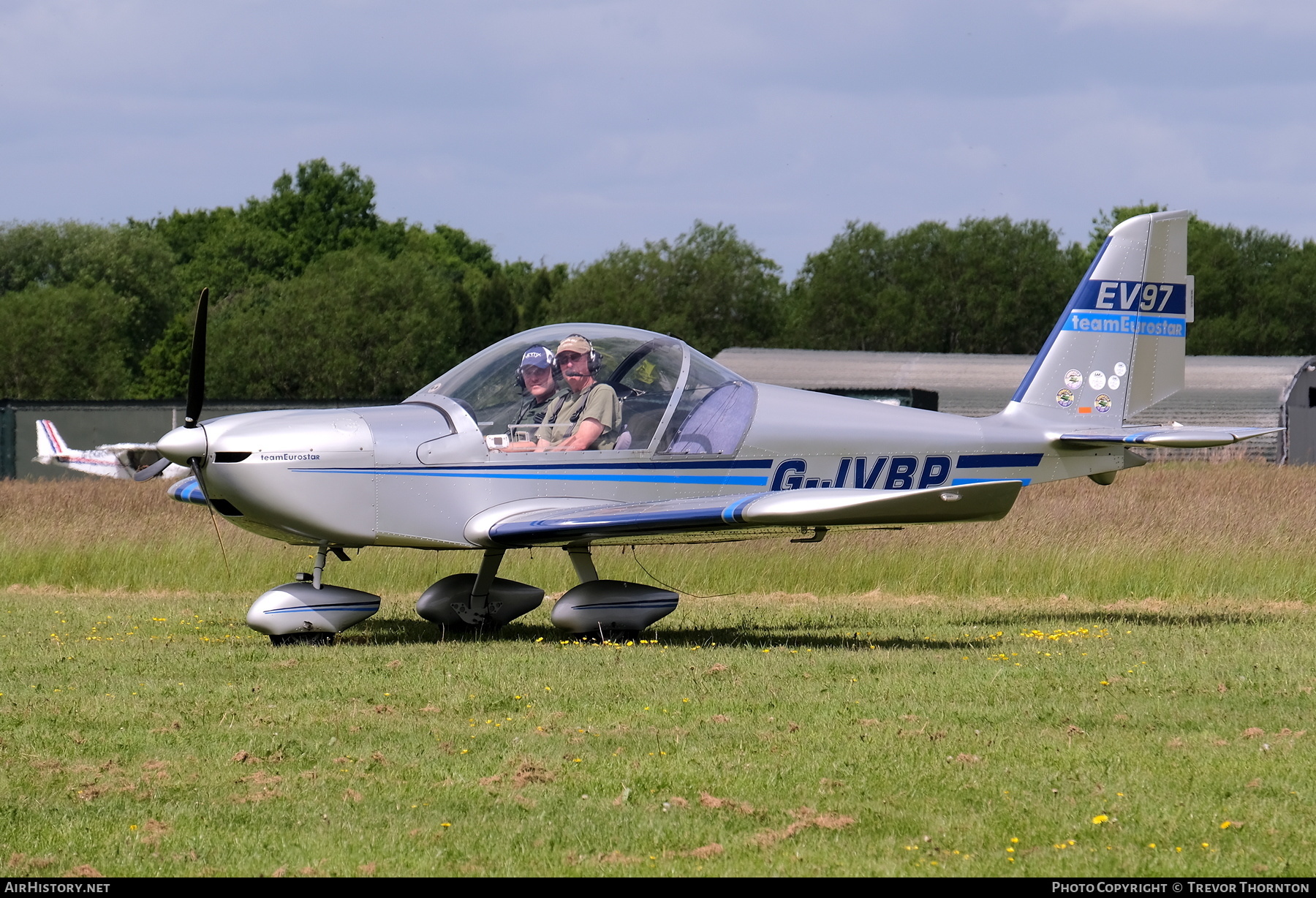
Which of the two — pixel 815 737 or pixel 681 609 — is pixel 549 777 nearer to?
pixel 815 737

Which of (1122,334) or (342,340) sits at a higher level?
(342,340)

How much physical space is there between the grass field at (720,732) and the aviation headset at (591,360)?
6.16 feet

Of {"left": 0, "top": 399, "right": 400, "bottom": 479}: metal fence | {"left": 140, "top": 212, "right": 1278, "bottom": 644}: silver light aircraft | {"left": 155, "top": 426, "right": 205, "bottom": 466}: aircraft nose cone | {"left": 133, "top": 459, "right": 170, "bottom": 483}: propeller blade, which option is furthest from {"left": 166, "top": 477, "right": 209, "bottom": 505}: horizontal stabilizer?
{"left": 0, "top": 399, "right": 400, "bottom": 479}: metal fence

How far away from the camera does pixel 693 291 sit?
238 feet

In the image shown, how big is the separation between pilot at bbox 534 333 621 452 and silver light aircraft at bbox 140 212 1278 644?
1 cm

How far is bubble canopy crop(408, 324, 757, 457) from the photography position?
32.3 ft

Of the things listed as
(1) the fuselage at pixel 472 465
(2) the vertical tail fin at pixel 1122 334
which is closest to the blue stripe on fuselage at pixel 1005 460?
(1) the fuselage at pixel 472 465

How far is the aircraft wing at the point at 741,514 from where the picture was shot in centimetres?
876

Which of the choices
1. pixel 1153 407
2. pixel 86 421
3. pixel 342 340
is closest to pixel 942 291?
pixel 342 340

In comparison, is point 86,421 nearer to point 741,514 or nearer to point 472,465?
point 472,465

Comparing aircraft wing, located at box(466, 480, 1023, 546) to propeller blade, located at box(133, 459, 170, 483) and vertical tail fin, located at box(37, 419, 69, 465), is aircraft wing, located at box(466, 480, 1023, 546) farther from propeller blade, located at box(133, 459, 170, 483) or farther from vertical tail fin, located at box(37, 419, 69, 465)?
vertical tail fin, located at box(37, 419, 69, 465)

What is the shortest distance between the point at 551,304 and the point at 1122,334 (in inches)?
2376
